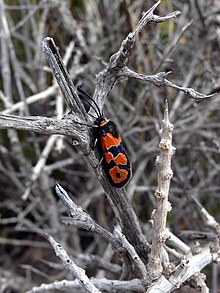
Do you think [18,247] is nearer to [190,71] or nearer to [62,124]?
[190,71]

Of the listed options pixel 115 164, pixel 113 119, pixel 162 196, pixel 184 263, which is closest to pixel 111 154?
pixel 115 164

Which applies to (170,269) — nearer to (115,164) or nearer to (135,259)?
(135,259)

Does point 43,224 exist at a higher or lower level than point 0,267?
higher

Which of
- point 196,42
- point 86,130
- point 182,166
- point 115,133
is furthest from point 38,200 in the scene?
point 86,130

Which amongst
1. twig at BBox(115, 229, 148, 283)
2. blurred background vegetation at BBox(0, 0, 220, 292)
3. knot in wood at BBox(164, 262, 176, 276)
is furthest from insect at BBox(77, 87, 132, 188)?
blurred background vegetation at BBox(0, 0, 220, 292)

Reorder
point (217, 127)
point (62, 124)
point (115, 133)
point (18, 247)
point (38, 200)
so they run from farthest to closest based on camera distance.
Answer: point (18, 247) < point (217, 127) < point (38, 200) < point (115, 133) < point (62, 124)

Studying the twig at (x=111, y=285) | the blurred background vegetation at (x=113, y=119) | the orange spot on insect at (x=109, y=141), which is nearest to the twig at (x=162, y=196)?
the twig at (x=111, y=285)

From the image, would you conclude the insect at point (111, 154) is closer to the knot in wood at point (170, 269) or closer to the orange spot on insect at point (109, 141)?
the orange spot on insect at point (109, 141)

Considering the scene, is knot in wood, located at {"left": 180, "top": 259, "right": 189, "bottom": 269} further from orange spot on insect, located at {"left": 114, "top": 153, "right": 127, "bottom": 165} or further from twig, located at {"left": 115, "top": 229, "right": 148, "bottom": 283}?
orange spot on insect, located at {"left": 114, "top": 153, "right": 127, "bottom": 165}
